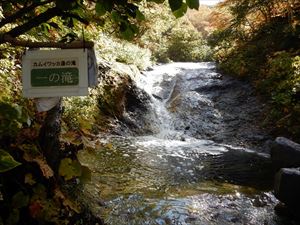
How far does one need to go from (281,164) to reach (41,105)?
510 cm

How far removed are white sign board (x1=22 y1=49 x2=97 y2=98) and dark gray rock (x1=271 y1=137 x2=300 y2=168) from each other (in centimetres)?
488

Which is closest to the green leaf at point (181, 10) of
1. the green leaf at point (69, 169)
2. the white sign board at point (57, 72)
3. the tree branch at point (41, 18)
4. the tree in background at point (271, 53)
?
the tree branch at point (41, 18)

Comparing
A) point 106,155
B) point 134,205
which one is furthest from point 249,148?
point 134,205

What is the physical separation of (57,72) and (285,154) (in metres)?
5.10

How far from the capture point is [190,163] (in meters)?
6.59

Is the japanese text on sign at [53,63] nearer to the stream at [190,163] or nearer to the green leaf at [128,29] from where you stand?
the green leaf at [128,29]

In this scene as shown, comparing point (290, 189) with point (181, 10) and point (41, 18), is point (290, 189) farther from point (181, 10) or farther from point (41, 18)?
point (41, 18)

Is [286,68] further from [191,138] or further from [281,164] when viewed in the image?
[281,164]

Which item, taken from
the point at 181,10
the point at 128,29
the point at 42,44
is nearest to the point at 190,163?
the point at 128,29

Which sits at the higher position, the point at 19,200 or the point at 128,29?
the point at 128,29

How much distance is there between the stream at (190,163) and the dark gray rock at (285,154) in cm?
25

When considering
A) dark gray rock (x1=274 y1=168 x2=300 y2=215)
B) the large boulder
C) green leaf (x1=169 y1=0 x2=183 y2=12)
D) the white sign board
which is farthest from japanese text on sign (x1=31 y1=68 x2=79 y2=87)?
the large boulder

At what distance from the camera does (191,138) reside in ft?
28.8

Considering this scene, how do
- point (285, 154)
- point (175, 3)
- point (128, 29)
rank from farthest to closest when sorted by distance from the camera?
point (285, 154) → point (128, 29) → point (175, 3)
